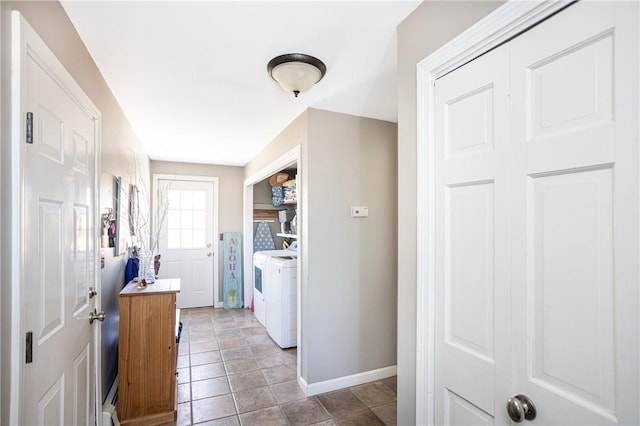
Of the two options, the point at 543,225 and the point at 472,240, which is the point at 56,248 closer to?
the point at 472,240

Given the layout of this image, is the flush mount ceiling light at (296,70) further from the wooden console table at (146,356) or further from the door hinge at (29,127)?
the wooden console table at (146,356)

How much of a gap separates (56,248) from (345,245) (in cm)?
191

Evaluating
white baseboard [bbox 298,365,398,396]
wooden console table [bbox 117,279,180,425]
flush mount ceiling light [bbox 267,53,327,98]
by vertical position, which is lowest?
Answer: white baseboard [bbox 298,365,398,396]

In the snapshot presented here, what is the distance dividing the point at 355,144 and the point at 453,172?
158 centimetres

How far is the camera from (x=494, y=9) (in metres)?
1.07

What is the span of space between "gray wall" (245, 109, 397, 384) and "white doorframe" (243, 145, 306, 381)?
0.06 meters

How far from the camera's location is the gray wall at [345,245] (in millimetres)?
2604

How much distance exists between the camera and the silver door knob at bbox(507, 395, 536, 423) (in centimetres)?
98

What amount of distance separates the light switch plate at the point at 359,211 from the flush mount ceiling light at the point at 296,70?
3.66ft

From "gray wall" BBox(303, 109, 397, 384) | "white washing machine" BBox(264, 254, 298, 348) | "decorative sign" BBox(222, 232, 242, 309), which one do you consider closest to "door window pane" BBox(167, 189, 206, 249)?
"decorative sign" BBox(222, 232, 242, 309)

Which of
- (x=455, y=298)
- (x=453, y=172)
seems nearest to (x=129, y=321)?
(x=455, y=298)

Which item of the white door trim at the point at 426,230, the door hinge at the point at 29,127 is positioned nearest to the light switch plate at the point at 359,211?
the white door trim at the point at 426,230

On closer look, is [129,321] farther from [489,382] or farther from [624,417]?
[624,417]

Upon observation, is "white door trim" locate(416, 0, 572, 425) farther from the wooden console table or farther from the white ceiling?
the wooden console table
